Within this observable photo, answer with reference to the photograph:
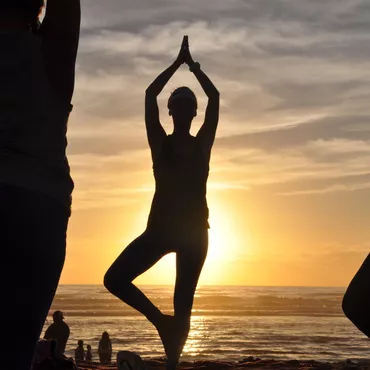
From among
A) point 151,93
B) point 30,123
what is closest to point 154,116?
point 151,93

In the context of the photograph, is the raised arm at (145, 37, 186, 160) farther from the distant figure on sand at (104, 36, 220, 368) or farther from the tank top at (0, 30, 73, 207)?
the tank top at (0, 30, 73, 207)

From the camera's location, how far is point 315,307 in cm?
8019

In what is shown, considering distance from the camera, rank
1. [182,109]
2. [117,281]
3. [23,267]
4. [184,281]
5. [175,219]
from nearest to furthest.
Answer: [23,267] < [117,281] < [175,219] < [184,281] < [182,109]

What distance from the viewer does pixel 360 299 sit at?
3400 mm

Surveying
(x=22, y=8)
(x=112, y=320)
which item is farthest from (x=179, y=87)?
(x=112, y=320)

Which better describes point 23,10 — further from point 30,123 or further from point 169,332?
point 169,332

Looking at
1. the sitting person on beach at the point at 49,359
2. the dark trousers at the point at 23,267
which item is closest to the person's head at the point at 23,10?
the dark trousers at the point at 23,267

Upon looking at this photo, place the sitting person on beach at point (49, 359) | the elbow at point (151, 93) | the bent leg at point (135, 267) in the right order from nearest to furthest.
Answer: the bent leg at point (135, 267)
the elbow at point (151, 93)
the sitting person on beach at point (49, 359)

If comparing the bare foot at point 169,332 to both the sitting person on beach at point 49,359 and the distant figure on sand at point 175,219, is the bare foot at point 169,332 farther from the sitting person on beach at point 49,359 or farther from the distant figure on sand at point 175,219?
the sitting person on beach at point 49,359

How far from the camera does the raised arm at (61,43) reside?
5.96 ft

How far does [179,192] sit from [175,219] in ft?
0.75

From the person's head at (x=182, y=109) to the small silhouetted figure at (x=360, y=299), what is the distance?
2.98 m

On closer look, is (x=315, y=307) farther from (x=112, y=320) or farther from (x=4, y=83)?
(x=4, y=83)

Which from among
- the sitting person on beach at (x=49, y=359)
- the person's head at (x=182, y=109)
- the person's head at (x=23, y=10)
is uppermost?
the person's head at (x=182, y=109)
